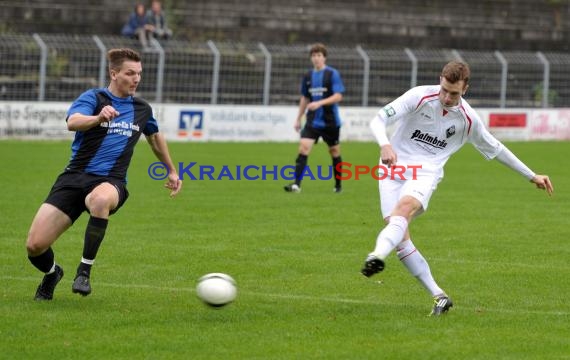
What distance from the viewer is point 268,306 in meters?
8.18

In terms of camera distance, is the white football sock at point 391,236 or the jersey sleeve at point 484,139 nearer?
the white football sock at point 391,236

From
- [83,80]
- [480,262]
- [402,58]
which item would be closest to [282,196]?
[480,262]

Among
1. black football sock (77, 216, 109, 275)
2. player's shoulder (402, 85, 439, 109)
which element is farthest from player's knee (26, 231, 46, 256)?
player's shoulder (402, 85, 439, 109)

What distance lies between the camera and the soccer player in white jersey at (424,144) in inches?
305

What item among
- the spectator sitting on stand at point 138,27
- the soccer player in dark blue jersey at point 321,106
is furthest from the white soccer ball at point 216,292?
the spectator sitting on stand at point 138,27

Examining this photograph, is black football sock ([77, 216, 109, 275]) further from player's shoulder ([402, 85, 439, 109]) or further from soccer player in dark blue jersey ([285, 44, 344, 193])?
soccer player in dark blue jersey ([285, 44, 344, 193])

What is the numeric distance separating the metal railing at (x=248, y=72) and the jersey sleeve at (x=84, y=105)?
17.8 metres

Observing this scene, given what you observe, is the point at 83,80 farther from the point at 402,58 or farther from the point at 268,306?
the point at 268,306

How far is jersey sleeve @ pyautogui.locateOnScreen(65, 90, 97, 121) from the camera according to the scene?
8.00 meters

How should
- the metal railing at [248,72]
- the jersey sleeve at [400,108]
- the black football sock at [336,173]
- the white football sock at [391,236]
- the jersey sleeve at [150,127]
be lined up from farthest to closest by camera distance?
the metal railing at [248,72], the black football sock at [336,173], the jersey sleeve at [150,127], the jersey sleeve at [400,108], the white football sock at [391,236]

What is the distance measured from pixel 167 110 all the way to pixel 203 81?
1910mm

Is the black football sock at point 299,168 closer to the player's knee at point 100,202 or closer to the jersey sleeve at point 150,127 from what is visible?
the jersey sleeve at point 150,127

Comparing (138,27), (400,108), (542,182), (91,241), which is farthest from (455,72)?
(138,27)

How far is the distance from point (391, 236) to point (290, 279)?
7.09 ft
